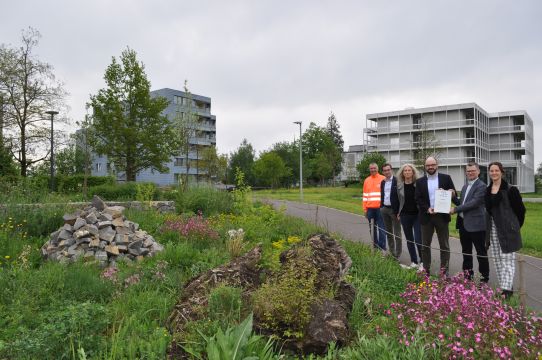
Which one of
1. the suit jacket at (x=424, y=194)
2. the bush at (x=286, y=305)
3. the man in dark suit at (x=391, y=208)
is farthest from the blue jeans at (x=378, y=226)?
the bush at (x=286, y=305)

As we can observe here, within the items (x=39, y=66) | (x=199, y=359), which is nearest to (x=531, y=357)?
(x=199, y=359)

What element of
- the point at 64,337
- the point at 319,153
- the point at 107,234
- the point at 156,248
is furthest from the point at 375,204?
the point at 319,153

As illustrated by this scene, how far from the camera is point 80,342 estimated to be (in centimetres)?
359

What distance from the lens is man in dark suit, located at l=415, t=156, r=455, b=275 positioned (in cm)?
673

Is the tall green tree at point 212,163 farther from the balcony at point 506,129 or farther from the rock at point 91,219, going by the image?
the balcony at point 506,129

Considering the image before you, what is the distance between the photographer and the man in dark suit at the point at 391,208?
7.70 metres

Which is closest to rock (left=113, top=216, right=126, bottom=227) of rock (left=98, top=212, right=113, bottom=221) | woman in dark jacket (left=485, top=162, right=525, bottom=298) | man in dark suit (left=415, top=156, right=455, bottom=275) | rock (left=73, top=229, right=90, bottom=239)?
rock (left=98, top=212, right=113, bottom=221)

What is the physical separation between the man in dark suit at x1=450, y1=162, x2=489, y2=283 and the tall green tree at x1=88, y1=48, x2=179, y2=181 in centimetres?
2214

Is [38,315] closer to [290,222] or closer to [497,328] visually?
[497,328]

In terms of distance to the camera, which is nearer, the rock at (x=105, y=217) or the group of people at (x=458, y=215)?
the group of people at (x=458, y=215)

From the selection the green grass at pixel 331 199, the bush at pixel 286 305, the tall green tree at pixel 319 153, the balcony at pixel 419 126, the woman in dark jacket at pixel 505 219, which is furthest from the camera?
the tall green tree at pixel 319 153

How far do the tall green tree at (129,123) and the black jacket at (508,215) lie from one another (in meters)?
22.7

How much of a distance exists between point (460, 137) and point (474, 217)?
191 ft

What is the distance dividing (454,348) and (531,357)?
23.3 inches
